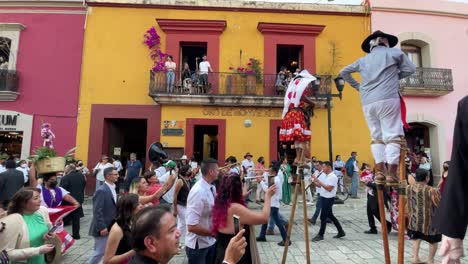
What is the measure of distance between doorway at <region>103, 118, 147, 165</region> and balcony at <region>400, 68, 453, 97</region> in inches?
482

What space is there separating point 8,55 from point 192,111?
9.09 m

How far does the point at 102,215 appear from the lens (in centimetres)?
420

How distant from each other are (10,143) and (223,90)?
403 inches

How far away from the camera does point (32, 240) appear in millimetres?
3230

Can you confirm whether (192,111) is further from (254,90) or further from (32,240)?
(32,240)

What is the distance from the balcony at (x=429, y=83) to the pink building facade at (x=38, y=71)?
48.9ft

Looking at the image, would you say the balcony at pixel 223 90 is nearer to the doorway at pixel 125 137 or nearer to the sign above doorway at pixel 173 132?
the sign above doorway at pixel 173 132

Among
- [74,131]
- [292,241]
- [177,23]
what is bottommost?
[292,241]

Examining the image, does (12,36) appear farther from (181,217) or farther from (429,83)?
(429,83)

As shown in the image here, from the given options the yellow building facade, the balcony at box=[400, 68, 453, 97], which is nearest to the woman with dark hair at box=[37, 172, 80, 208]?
the yellow building facade

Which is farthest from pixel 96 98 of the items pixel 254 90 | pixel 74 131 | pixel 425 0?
pixel 425 0

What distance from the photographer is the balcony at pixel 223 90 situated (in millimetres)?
13422

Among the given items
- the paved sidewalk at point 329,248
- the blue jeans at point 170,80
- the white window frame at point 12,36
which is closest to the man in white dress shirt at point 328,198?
the paved sidewalk at point 329,248

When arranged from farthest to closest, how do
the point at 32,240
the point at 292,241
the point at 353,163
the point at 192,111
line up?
1. the point at 192,111
2. the point at 353,163
3. the point at 292,241
4. the point at 32,240
